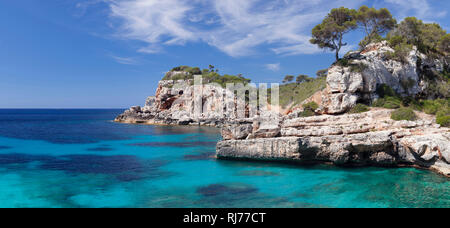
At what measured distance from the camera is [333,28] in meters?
26.4

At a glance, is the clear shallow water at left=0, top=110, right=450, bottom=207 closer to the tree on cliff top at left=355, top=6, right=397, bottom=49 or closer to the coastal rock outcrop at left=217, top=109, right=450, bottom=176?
the coastal rock outcrop at left=217, top=109, right=450, bottom=176

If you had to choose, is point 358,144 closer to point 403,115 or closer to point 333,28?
point 403,115

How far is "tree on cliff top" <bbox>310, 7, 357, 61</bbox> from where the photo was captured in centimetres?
2652

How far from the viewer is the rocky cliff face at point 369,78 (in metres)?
22.4

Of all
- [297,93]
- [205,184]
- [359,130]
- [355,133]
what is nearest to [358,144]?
[355,133]

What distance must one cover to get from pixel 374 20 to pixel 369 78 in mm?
10249

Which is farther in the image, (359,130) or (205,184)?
(359,130)

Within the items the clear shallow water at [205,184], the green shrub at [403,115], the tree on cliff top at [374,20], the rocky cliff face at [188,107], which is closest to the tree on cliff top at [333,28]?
the tree on cliff top at [374,20]

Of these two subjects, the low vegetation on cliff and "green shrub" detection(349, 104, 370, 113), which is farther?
the low vegetation on cliff

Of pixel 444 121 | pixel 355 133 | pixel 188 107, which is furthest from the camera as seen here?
pixel 188 107

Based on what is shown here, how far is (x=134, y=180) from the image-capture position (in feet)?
45.7

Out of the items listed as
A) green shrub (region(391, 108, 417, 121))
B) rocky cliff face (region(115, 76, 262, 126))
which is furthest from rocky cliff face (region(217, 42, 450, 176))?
rocky cliff face (region(115, 76, 262, 126))

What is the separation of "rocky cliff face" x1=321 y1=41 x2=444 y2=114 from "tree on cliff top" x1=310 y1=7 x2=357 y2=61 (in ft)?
10.9
